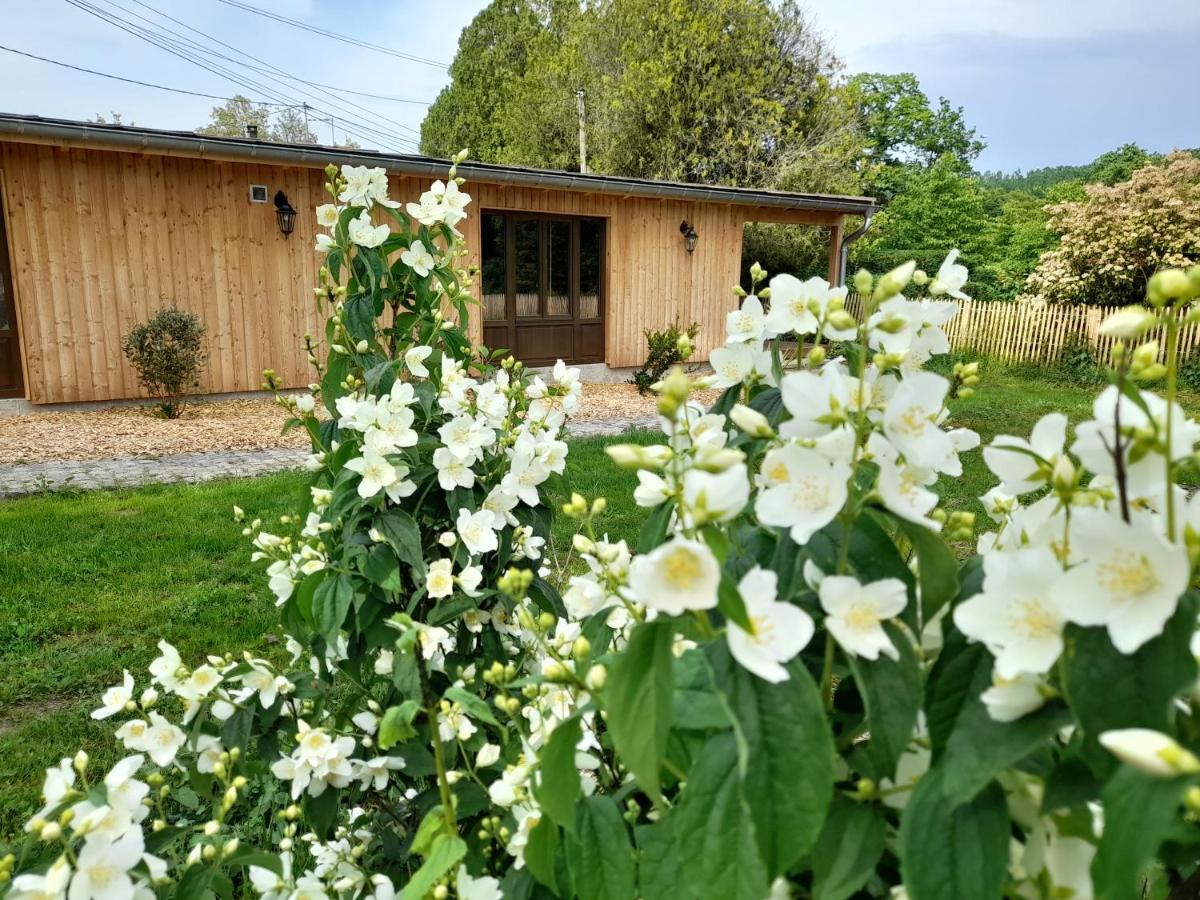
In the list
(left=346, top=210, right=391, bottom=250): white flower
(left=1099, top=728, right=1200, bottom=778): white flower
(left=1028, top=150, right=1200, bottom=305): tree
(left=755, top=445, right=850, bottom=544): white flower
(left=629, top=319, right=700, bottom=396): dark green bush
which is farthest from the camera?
(left=1028, top=150, right=1200, bottom=305): tree

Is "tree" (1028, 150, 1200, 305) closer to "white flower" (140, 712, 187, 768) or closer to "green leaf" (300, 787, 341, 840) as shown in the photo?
"green leaf" (300, 787, 341, 840)

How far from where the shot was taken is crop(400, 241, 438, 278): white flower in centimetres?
192

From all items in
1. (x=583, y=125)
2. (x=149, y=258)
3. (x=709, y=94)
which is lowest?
(x=149, y=258)

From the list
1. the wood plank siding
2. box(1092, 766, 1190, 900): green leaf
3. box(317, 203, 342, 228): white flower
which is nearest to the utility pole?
the wood plank siding

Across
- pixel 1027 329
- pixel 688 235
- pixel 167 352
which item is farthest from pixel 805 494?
pixel 1027 329

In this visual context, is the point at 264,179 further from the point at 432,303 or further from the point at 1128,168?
the point at 1128,168

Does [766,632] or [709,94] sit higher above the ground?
[709,94]

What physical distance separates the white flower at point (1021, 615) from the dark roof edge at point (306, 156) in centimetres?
847

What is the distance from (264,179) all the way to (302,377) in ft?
7.32

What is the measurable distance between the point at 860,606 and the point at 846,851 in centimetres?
19

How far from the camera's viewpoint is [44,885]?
0.85 m

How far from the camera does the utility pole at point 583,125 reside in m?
20.0

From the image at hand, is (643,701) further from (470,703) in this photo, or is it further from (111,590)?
(111,590)

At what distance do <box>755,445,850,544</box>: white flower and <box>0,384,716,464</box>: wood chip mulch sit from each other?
665 centimetres
